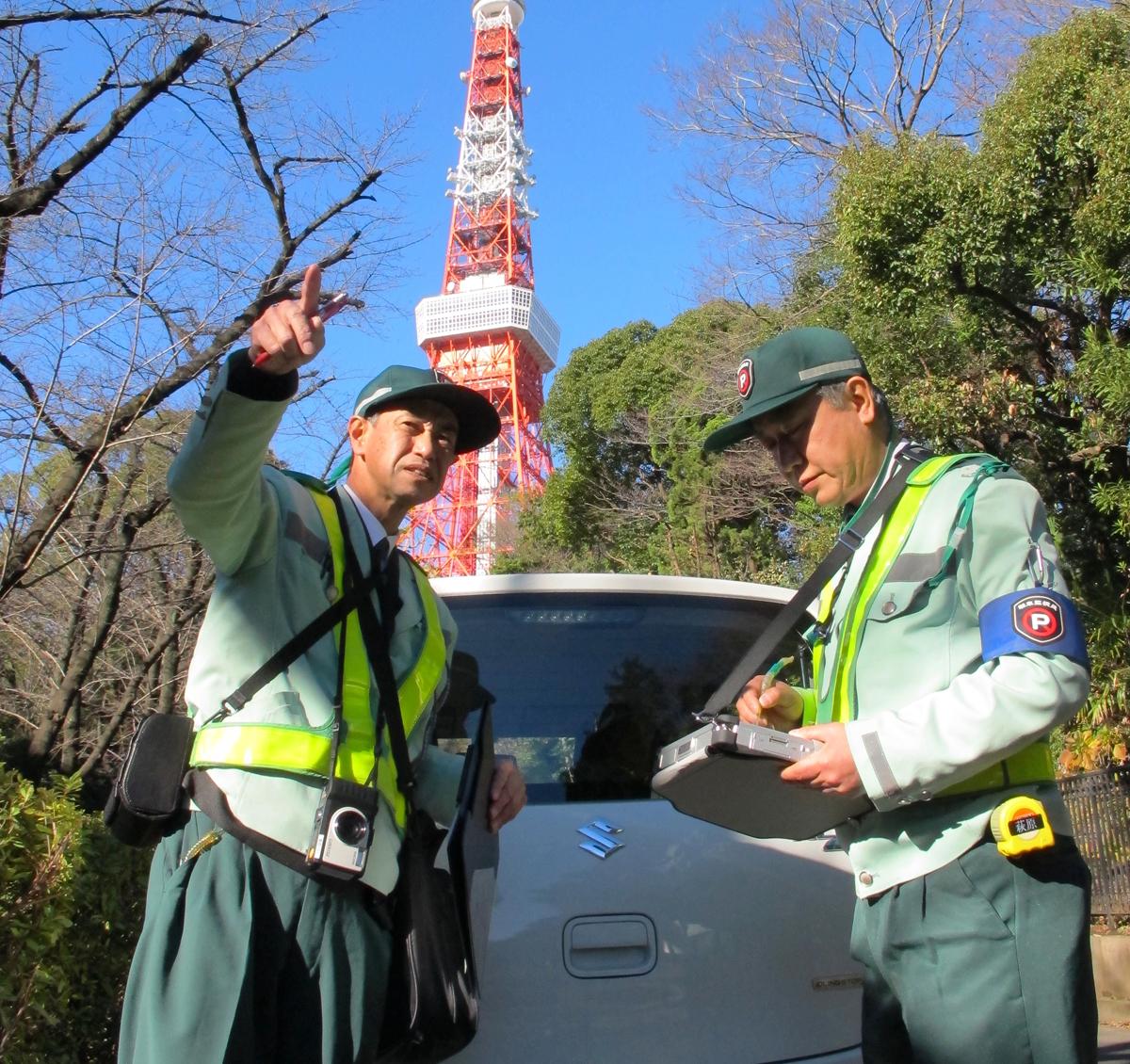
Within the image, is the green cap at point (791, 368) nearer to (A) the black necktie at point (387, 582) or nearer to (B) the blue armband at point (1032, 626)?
(B) the blue armband at point (1032, 626)

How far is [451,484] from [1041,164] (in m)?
27.1

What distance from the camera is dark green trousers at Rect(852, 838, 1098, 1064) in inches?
68.7

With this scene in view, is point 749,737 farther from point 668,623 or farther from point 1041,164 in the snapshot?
point 1041,164

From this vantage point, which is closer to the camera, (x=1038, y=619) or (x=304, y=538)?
(x=1038, y=619)

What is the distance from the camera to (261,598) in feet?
6.27

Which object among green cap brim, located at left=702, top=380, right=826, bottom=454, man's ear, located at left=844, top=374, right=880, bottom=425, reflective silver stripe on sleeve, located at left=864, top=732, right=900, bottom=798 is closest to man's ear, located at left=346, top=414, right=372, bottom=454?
green cap brim, located at left=702, top=380, right=826, bottom=454

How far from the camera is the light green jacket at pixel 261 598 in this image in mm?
1735

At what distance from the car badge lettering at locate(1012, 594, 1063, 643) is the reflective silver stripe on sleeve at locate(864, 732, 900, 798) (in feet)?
0.95

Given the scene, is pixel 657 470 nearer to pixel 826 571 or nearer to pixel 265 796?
pixel 826 571

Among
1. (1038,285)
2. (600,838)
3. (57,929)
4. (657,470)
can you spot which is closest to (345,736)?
(600,838)

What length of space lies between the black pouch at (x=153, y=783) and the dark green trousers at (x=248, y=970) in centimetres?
6

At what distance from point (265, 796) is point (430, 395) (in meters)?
0.91

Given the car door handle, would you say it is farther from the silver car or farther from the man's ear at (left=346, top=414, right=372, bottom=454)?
the man's ear at (left=346, top=414, right=372, bottom=454)

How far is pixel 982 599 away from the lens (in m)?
1.91
